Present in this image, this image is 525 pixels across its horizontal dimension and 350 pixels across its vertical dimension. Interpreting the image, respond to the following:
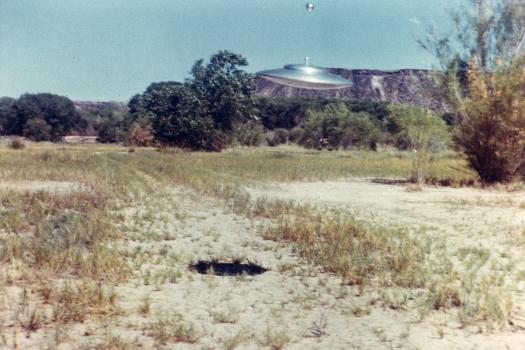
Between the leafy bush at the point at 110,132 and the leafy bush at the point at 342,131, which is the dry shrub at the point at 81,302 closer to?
the leafy bush at the point at 342,131

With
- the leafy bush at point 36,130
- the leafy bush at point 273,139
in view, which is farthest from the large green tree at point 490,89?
the leafy bush at point 36,130

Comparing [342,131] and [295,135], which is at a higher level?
[342,131]

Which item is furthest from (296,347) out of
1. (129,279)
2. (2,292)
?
(2,292)

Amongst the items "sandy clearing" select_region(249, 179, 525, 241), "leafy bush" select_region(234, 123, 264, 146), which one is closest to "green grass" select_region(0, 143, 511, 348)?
"sandy clearing" select_region(249, 179, 525, 241)

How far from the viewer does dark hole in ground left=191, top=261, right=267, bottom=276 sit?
7.44m

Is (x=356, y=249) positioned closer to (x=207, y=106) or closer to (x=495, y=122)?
(x=495, y=122)

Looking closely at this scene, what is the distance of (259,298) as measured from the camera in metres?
6.27

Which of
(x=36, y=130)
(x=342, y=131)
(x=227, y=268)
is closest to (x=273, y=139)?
(x=342, y=131)

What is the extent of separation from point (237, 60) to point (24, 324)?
56.4 meters

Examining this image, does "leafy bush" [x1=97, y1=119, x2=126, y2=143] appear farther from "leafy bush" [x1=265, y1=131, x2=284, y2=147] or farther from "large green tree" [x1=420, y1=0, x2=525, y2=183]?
"large green tree" [x1=420, y1=0, x2=525, y2=183]

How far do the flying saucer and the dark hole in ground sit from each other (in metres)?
3.00

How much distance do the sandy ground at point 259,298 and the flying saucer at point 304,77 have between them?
2.76 m

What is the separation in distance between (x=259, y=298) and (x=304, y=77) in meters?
3.94

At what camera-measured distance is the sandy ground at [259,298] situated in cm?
495
